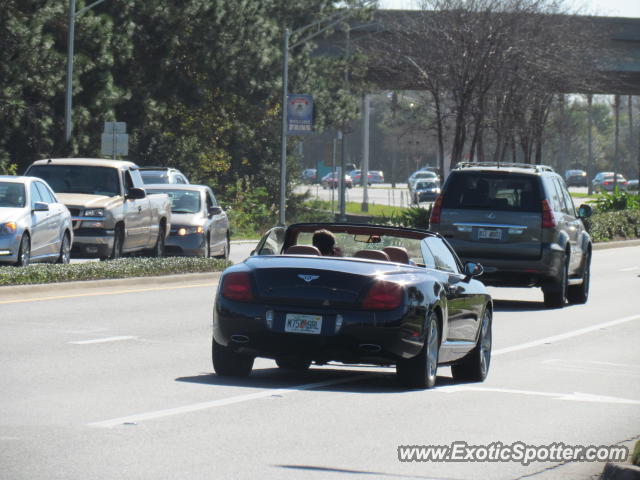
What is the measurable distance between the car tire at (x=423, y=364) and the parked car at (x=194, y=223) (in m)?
19.1

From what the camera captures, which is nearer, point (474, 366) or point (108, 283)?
point (474, 366)

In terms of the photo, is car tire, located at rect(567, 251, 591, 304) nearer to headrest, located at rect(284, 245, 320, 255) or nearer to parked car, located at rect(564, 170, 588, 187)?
headrest, located at rect(284, 245, 320, 255)

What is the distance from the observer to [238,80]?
190ft

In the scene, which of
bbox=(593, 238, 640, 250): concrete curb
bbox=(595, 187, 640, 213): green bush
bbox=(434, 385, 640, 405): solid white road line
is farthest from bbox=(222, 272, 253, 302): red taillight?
bbox=(595, 187, 640, 213): green bush

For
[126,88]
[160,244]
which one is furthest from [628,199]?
[160,244]

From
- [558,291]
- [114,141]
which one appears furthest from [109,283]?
[114,141]

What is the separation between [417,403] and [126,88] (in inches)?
1623

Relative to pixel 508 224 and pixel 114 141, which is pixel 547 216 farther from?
pixel 114 141

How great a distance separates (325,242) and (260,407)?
7.67 ft

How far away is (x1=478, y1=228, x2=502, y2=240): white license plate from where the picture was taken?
73.7 ft

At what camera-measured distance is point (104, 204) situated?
28.1m

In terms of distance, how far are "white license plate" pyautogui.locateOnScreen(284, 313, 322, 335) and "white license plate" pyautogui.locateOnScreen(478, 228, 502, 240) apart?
36.3ft

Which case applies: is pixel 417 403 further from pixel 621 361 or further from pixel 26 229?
pixel 26 229

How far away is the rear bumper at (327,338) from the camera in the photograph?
11.6m
